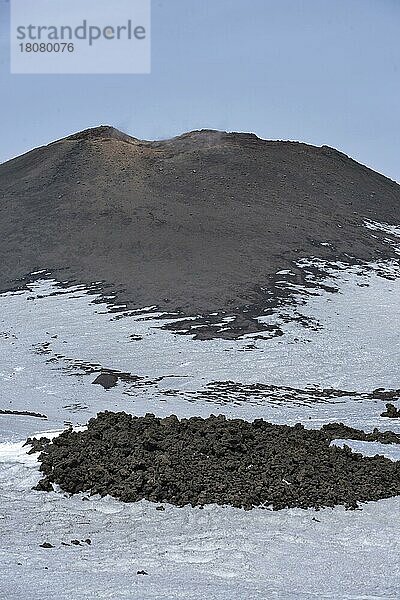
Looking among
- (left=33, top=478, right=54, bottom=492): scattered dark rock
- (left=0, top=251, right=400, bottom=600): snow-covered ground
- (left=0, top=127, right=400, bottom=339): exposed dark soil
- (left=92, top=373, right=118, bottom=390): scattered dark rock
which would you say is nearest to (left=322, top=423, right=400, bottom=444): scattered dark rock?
(left=0, top=251, right=400, bottom=600): snow-covered ground

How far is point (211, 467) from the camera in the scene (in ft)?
26.8

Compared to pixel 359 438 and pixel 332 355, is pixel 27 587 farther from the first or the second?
pixel 332 355

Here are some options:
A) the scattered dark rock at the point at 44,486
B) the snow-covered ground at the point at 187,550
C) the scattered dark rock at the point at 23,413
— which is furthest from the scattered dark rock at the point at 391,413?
the scattered dark rock at the point at 44,486

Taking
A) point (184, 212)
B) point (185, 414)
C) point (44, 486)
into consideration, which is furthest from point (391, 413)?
point (184, 212)

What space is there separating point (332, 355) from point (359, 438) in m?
10.5

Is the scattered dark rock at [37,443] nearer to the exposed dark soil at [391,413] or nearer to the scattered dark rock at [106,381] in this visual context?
the exposed dark soil at [391,413]

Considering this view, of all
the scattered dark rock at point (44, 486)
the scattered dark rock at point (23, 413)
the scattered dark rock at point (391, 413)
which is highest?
the scattered dark rock at point (23, 413)

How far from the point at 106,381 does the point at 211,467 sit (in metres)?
10.1

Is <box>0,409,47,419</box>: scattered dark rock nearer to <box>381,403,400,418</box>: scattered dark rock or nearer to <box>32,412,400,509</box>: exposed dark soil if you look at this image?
<box>32,412,400,509</box>: exposed dark soil

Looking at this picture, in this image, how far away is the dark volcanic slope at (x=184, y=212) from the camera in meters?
29.7

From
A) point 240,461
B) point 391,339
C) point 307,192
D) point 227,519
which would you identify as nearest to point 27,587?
point 227,519

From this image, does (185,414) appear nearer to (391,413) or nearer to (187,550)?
(391,413)

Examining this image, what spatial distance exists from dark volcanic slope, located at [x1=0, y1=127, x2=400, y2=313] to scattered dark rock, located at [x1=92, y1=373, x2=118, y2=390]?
23.8ft

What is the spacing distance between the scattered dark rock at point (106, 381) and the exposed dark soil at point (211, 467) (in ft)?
27.4
